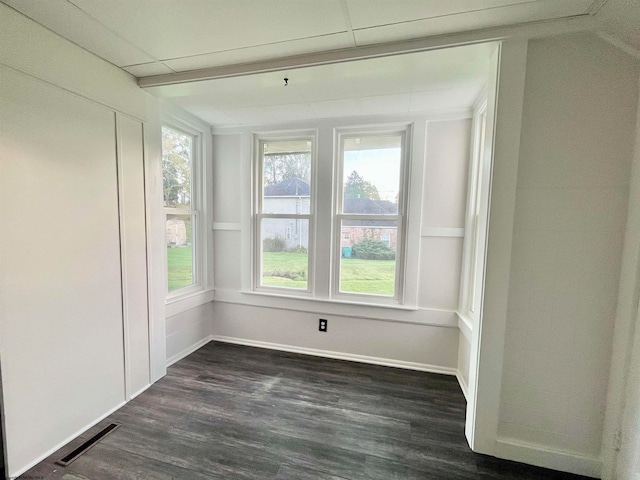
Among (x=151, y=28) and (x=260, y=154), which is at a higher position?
(x=151, y=28)

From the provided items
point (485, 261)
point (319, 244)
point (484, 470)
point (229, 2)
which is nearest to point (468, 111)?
point (485, 261)

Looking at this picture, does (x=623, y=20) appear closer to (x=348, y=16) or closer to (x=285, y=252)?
(x=348, y=16)

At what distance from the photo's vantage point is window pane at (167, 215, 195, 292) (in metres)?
2.59

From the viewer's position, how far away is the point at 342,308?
2697 mm

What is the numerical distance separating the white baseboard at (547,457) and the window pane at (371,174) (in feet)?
6.23

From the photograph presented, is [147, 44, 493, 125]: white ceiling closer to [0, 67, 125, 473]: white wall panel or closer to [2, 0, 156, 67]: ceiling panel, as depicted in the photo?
[2, 0, 156, 67]: ceiling panel

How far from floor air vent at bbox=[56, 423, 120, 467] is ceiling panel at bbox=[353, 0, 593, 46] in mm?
2921

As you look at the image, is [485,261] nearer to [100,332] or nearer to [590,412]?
[590,412]

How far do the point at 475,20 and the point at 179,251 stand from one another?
2.94 m

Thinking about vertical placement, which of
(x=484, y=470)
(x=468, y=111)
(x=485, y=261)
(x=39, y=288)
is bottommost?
(x=484, y=470)

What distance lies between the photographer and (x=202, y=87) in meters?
2.01

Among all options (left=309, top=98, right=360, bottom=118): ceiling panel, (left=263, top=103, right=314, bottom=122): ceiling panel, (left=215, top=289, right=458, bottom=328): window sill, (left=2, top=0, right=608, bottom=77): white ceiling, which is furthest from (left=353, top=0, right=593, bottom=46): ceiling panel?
(left=215, top=289, right=458, bottom=328): window sill

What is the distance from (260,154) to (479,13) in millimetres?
2226

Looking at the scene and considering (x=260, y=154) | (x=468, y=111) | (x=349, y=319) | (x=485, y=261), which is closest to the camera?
(x=485, y=261)
